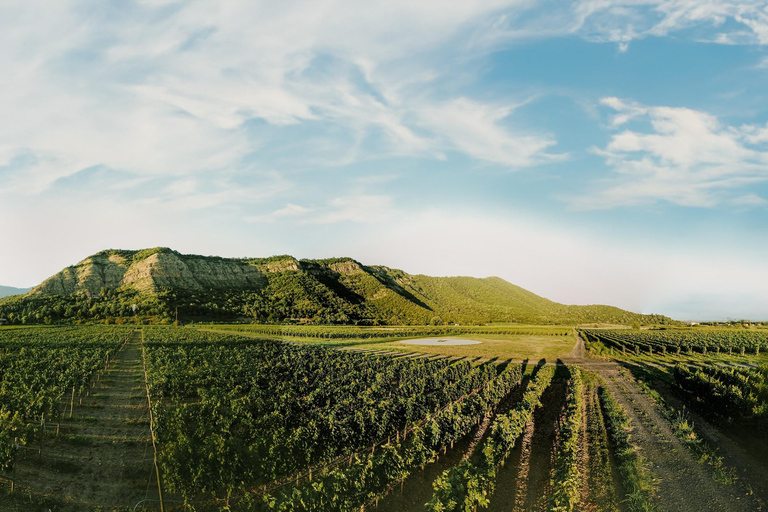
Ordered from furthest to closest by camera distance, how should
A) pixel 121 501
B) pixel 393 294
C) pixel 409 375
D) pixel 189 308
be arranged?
pixel 393 294 → pixel 189 308 → pixel 409 375 → pixel 121 501

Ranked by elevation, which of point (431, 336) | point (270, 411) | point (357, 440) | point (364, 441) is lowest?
point (431, 336)

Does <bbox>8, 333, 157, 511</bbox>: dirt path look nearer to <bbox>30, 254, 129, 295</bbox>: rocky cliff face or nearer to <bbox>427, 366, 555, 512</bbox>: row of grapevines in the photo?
<bbox>427, 366, 555, 512</bbox>: row of grapevines

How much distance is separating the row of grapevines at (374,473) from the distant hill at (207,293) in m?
89.4

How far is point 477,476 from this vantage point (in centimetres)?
1661

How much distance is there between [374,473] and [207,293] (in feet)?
364

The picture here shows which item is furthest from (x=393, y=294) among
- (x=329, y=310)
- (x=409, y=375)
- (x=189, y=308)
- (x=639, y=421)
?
(x=639, y=421)

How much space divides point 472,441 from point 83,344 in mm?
64563

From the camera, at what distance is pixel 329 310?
123312 millimetres

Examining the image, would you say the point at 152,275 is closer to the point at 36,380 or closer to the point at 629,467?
the point at 36,380

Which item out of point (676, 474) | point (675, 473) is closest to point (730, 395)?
point (675, 473)

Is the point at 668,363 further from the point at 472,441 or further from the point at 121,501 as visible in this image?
the point at 121,501

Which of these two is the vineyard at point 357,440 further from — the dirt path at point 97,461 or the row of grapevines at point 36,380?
the row of grapevines at point 36,380

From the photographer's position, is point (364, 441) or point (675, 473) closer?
point (675, 473)

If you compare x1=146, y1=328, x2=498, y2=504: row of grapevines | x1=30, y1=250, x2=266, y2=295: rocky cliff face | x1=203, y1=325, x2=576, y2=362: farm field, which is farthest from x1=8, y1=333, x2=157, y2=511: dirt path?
x1=30, y1=250, x2=266, y2=295: rocky cliff face
